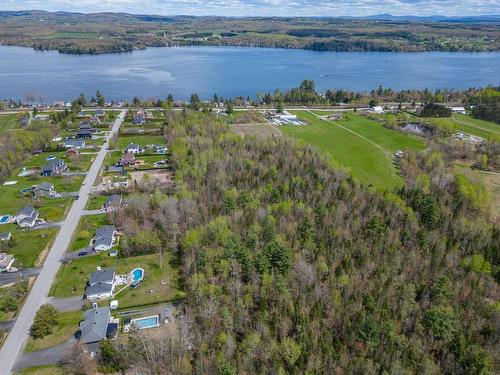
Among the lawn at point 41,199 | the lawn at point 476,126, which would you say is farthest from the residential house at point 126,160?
the lawn at point 476,126

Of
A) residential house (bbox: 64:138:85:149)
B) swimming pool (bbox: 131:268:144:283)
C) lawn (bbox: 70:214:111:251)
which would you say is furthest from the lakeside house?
swimming pool (bbox: 131:268:144:283)

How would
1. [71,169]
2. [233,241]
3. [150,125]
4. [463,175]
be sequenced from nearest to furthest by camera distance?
[233,241]
[463,175]
[71,169]
[150,125]

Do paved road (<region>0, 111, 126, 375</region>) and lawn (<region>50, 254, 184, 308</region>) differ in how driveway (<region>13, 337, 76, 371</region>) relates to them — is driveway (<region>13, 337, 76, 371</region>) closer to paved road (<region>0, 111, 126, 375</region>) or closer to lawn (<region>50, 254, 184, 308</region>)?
paved road (<region>0, 111, 126, 375</region>)

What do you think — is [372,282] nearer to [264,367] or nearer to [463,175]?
[264,367]

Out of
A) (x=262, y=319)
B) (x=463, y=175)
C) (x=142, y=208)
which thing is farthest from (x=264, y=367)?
(x=463, y=175)

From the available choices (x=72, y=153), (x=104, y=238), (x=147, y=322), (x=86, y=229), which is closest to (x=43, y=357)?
(x=147, y=322)
